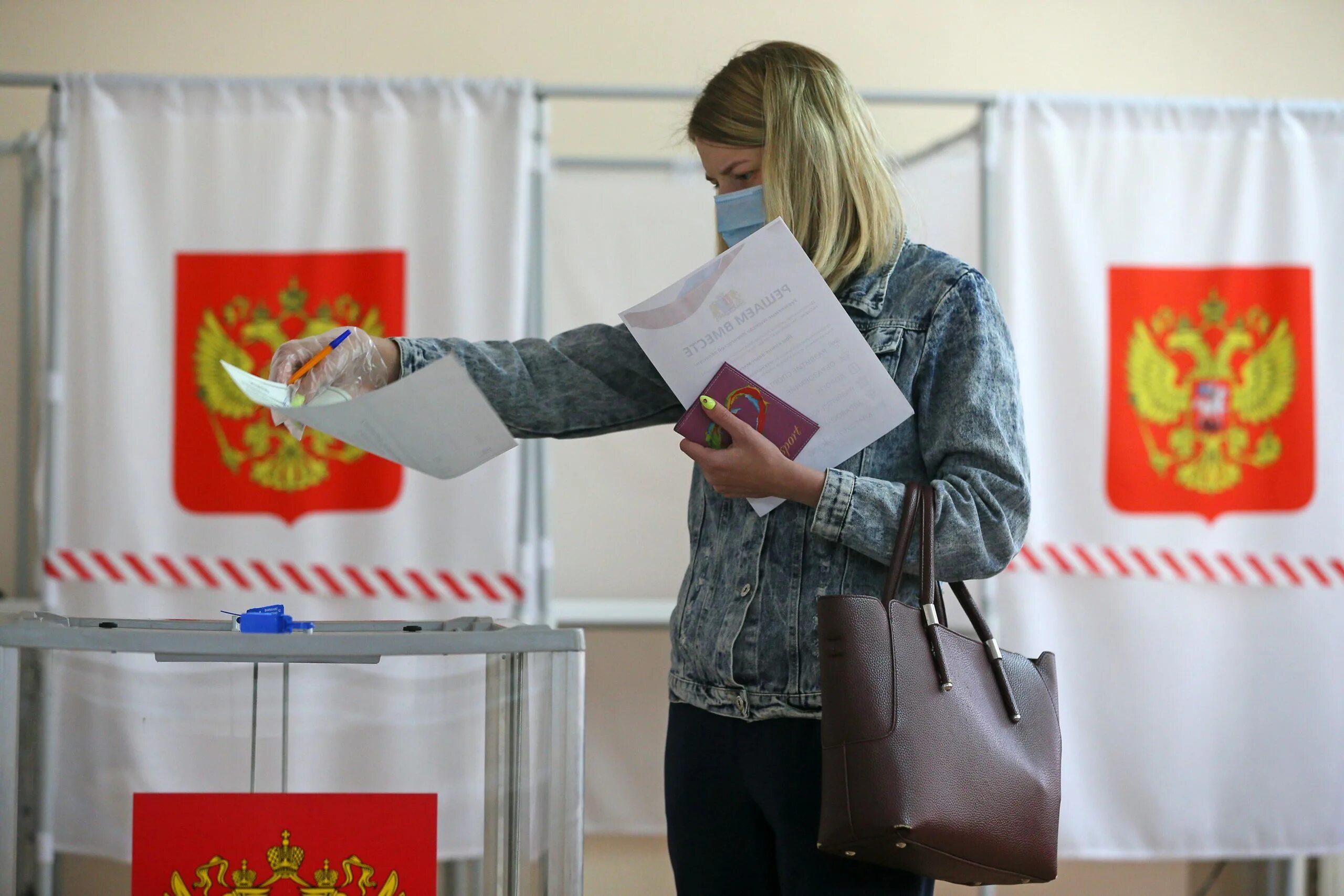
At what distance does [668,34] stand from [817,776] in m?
2.45

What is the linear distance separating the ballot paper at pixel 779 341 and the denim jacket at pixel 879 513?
0.04 m

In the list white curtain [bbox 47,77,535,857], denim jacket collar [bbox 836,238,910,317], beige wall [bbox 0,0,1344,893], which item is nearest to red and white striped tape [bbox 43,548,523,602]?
white curtain [bbox 47,77,535,857]

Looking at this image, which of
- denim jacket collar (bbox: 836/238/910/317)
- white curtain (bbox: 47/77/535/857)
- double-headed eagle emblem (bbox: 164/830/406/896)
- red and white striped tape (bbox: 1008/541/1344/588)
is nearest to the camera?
double-headed eagle emblem (bbox: 164/830/406/896)

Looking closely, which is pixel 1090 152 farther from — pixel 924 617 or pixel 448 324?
pixel 924 617

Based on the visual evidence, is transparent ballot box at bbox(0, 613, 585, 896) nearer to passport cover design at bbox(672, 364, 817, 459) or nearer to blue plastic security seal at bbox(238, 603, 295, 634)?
blue plastic security seal at bbox(238, 603, 295, 634)

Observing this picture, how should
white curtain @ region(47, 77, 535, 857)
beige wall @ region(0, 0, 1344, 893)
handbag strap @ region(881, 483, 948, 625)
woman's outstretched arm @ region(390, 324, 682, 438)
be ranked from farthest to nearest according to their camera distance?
beige wall @ region(0, 0, 1344, 893), white curtain @ region(47, 77, 535, 857), woman's outstretched arm @ region(390, 324, 682, 438), handbag strap @ region(881, 483, 948, 625)

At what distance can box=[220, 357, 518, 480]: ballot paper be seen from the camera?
1.04 metres

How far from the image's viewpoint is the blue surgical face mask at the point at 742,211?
1250 millimetres

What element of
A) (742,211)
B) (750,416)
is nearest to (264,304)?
(742,211)

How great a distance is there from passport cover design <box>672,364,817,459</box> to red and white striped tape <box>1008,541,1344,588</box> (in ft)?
5.20

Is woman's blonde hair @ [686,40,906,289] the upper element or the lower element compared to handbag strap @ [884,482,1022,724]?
upper

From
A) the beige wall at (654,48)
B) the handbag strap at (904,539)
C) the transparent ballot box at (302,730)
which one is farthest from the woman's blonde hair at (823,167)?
the beige wall at (654,48)

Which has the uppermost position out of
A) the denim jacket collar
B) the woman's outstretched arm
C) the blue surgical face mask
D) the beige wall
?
the beige wall

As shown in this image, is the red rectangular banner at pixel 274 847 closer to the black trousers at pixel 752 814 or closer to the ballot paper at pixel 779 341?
the black trousers at pixel 752 814
